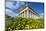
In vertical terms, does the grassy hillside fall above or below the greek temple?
below

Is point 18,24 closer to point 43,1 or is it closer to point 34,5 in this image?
point 34,5

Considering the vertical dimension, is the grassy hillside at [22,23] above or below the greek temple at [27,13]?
below

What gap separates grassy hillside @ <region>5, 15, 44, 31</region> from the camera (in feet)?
5.95

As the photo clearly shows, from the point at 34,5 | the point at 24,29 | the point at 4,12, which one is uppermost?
the point at 34,5

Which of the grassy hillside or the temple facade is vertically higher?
the temple facade

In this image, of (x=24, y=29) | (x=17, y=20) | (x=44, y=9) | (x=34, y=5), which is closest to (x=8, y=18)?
(x=17, y=20)

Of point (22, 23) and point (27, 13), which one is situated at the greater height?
point (27, 13)

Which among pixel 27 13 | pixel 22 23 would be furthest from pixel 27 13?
pixel 22 23

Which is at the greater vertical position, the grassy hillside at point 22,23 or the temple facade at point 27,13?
the temple facade at point 27,13

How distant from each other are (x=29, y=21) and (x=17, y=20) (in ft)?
0.79

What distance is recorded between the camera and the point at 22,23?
1.86 m

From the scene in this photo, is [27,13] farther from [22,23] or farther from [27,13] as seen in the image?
[22,23]

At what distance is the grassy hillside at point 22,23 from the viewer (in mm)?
1812

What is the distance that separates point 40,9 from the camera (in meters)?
1.94
